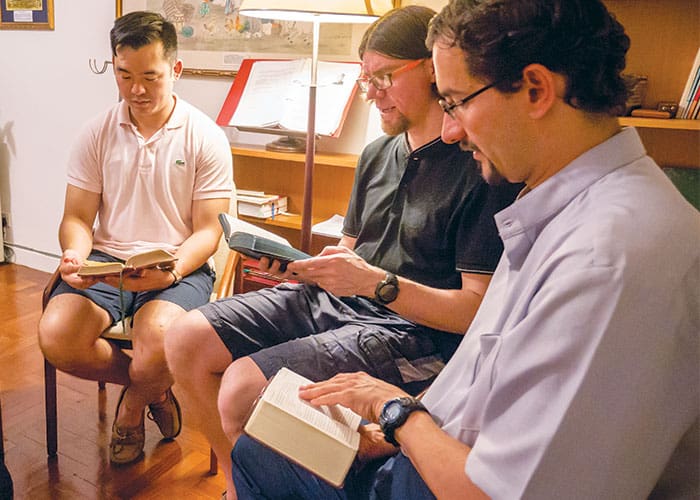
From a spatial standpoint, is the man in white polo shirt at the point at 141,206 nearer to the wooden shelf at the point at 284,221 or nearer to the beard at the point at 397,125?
the wooden shelf at the point at 284,221

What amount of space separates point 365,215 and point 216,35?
1536 millimetres

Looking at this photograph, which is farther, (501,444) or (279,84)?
(279,84)

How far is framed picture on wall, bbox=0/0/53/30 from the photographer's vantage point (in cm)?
309

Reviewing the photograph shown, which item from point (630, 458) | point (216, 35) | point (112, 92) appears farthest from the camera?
Result: point (112, 92)

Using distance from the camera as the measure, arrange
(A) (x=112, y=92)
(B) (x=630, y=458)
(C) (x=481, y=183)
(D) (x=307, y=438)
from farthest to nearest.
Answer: (A) (x=112, y=92), (C) (x=481, y=183), (D) (x=307, y=438), (B) (x=630, y=458)

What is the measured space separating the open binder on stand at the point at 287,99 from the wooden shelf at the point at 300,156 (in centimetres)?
4

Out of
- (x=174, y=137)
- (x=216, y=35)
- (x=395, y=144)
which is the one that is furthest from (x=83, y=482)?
(x=216, y=35)

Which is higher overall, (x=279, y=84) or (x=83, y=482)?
(x=279, y=84)

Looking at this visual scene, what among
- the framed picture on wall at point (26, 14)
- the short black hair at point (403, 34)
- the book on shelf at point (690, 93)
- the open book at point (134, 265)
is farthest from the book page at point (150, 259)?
the framed picture on wall at point (26, 14)

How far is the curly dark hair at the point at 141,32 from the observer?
5.83ft

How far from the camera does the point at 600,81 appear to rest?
2.46ft

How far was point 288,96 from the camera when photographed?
2312 millimetres

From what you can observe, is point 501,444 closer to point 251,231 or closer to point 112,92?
point 251,231

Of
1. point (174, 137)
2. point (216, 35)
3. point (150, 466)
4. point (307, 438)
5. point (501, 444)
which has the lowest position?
point (150, 466)
